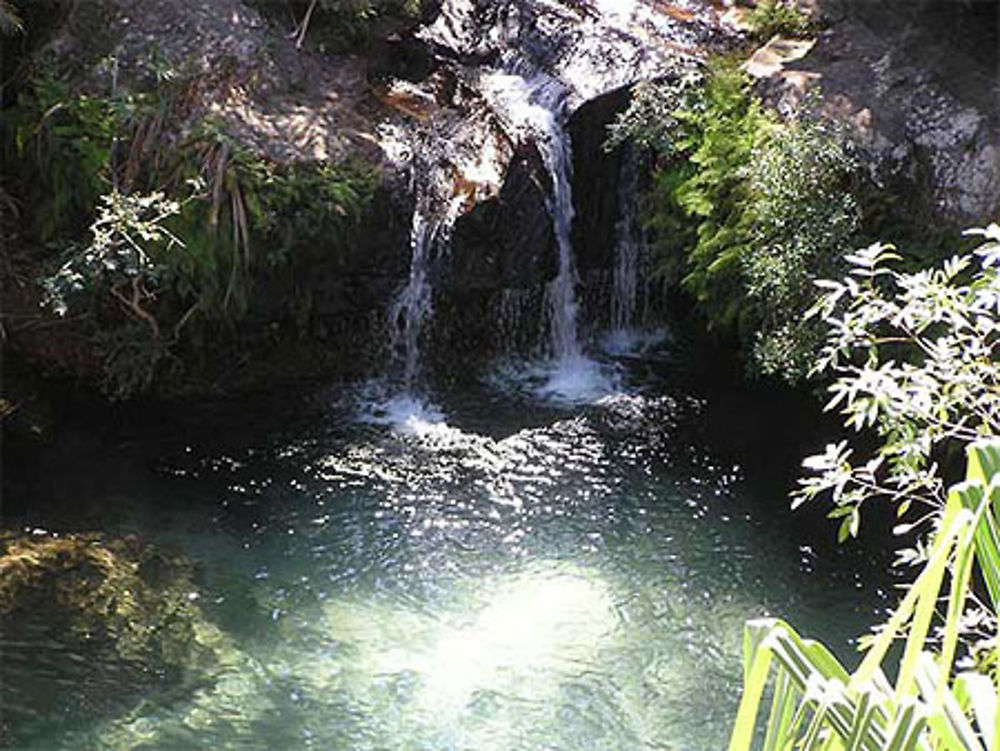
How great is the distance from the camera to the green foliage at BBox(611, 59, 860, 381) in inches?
276

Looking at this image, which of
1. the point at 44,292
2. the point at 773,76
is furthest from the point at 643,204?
the point at 44,292

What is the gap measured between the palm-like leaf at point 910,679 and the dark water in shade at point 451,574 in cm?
394

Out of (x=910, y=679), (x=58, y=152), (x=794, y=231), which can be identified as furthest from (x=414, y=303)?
(x=910, y=679)

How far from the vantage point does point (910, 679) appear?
4.21ft

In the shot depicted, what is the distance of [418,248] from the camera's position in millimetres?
8172

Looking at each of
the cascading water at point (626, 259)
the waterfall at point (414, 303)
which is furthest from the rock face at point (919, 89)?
the waterfall at point (414, 303)

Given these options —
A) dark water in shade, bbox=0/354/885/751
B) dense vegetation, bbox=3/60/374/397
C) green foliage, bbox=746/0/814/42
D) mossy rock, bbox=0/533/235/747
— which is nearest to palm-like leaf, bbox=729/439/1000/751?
dark water in shade, bbox=0/354/885/751

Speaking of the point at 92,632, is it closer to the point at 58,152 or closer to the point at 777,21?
the point at 58,152

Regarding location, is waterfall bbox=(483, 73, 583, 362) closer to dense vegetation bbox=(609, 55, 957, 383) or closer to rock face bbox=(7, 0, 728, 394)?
rock face bbox=(7, 0, 728, 394)

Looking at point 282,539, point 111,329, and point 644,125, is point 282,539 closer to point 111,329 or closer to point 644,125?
point 111,329

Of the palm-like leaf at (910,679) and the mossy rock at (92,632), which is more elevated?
the palm-like leaf at (910,679)

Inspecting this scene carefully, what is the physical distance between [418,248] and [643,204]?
6.41 ft

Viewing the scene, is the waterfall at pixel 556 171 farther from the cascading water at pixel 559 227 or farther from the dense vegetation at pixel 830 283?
the dense vegetation at pixel 830 283

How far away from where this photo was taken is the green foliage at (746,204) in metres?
7.00
